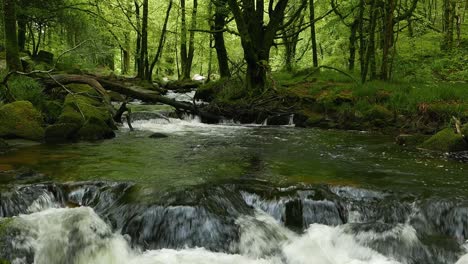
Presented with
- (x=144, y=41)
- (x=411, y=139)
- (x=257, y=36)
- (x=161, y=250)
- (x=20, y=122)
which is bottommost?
(x=161, y=250)

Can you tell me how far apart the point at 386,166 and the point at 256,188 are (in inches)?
113

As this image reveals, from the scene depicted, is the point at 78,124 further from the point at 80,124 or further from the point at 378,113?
the point at 378,113

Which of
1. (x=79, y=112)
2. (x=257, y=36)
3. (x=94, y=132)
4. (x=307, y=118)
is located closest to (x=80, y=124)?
(x=79, y=112)

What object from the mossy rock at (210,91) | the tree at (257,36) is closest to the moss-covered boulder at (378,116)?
the tree at (257,36)

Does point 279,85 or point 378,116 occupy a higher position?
point 279,85

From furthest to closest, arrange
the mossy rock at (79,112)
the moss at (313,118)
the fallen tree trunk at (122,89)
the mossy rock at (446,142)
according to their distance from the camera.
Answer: the moss at (313,118), the fallen tree trunk at (122,89), the mossy rock at (79,112), the mossy rock at (446,142)

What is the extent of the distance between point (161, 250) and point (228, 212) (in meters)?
0.97

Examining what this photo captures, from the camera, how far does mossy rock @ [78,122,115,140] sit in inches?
400

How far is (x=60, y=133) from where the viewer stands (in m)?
9.86

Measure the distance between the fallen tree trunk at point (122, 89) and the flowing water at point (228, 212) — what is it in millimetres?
4029

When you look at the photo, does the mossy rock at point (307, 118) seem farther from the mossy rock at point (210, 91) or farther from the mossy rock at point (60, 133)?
the mossy rock at point (60, 133)

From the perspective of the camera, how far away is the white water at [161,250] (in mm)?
4875

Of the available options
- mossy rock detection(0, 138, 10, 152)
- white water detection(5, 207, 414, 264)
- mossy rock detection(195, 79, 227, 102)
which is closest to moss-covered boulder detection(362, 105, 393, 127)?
mossy rock detection(195, 79, 227, 102)

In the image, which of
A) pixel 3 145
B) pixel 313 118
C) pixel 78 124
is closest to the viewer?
pixel 3 145
